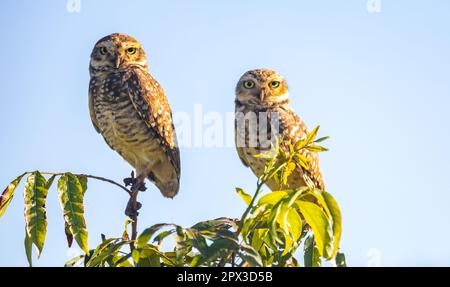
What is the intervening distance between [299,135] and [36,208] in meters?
3.59

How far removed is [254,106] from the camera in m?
6.84

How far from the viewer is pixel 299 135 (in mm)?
6547

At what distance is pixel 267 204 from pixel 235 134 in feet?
12.2

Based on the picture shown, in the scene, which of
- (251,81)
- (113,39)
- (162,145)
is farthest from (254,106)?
(113,39)

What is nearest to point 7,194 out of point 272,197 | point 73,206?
point 73,206

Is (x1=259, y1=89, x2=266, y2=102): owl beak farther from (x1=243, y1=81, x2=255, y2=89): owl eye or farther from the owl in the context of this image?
(x1=243, y1=81, x2=255, y2=89): owl eye

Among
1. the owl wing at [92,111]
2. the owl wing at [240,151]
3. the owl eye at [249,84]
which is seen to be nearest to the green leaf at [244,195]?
the owl wing at [240,151]

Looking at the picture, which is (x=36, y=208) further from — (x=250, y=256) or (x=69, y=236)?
(x=250, y=256)

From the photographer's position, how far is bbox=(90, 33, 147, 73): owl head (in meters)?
6.98

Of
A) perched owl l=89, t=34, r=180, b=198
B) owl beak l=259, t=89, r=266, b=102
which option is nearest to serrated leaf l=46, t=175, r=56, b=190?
perched owl l=89, t=34, r=180, b=198

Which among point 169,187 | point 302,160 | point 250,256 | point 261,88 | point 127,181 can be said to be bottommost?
point 169,187

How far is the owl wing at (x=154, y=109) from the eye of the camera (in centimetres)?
677

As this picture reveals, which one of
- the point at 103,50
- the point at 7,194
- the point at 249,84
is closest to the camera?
the point at 7,194
